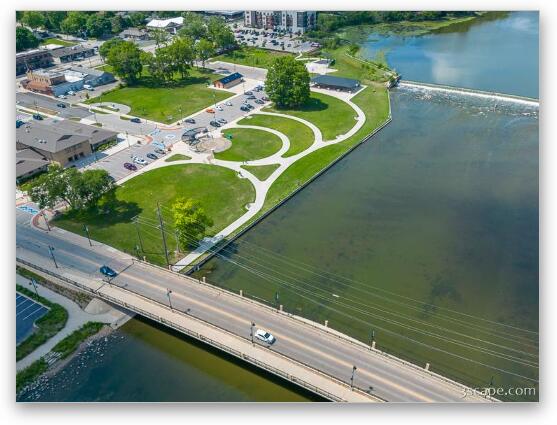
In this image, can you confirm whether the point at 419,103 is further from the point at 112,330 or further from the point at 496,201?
the point at 112,330

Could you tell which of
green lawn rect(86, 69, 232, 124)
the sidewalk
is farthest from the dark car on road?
green lawn rect(86, 69, 232, 124)

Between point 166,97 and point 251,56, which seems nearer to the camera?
point 166,97

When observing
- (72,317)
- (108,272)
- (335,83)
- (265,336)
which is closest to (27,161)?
(108,272)

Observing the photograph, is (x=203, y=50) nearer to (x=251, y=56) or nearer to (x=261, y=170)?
(x=251, y=56)

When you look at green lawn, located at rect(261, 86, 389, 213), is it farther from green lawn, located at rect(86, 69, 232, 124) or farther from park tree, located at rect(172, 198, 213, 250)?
green lawn, located at rect(86, 69, 232, 124)

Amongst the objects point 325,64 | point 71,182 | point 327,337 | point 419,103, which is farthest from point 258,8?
point 325,64

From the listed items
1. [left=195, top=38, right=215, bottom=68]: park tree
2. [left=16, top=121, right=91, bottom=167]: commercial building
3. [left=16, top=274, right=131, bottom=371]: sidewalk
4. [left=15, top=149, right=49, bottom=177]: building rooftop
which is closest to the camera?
[left=16, top=274, right=131, bottom=371]: sidewalk
